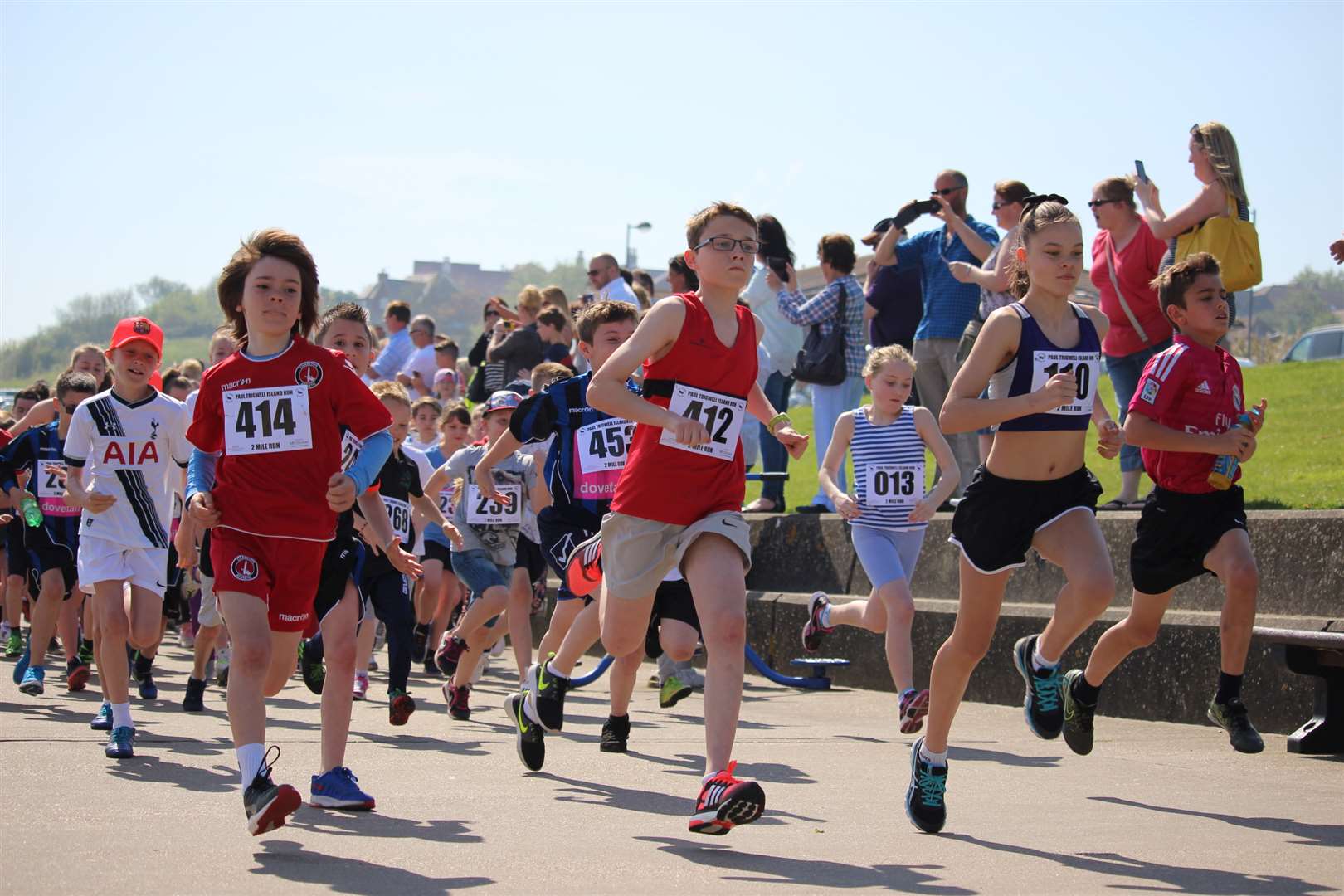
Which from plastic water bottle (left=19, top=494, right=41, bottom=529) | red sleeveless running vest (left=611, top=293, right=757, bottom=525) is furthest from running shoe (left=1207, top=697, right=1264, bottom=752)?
plastic water bottle (left=19, top=494, right=41, bottom=529)

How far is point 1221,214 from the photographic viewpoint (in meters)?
9.38

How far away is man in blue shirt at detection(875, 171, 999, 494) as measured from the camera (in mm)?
11906

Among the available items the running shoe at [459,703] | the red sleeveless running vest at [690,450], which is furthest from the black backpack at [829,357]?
the red sleeveless running vest at [690,450]

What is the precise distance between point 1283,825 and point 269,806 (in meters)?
3.52

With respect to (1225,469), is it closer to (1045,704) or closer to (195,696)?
(1045,704)

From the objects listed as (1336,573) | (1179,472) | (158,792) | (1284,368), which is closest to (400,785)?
(158,792)

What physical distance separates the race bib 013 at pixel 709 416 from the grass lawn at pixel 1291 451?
5028mm

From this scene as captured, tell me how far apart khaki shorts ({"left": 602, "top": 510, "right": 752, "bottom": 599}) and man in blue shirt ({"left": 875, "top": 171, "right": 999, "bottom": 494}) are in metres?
6.26

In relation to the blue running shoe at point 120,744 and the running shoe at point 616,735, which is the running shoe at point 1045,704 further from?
the blue running shoe at point 120,744

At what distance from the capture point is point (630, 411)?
5.69m

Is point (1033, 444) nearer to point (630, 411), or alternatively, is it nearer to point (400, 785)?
point (630, 411)

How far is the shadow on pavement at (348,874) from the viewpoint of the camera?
470 cm

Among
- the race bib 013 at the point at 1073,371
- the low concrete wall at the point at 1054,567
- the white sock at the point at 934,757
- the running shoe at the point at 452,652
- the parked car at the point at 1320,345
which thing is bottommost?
the running shoe at the point at 452,652

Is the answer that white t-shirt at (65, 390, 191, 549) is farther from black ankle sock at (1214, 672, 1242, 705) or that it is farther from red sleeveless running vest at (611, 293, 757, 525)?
black ankle sock at (1214, 672, 1242, 705)
